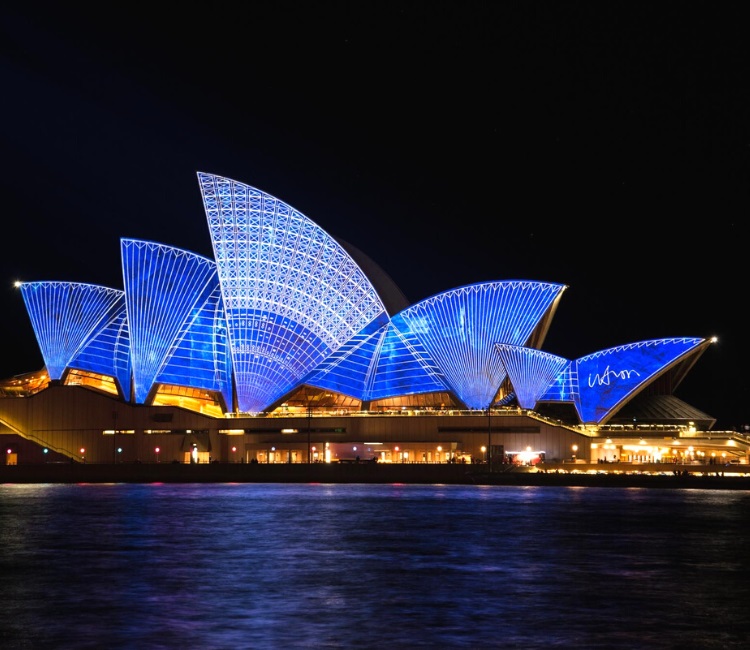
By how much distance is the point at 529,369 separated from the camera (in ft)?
327

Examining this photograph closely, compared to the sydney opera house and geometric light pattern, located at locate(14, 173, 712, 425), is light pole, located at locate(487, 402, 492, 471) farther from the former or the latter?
geometric light pattern, located at locate(14, 173, 712, 425)

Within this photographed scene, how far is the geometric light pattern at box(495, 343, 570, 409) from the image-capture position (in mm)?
98812

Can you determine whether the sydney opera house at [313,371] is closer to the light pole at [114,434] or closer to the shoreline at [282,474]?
the light pole at [114,434]

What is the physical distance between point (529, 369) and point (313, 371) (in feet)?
67.0

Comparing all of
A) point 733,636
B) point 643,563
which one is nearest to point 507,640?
point 733,636

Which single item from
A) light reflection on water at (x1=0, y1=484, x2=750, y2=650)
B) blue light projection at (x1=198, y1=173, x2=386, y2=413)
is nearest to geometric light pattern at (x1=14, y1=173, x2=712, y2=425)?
blue light projection at (x1=198, y1=173, x2=386, y2=413)

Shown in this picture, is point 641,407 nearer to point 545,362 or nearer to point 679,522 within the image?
point 545,362

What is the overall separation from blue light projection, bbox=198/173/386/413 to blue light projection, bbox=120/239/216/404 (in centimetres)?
415

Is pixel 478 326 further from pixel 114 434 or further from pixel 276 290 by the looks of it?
pixel 114 434

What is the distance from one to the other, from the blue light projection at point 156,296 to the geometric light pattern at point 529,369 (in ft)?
95.0

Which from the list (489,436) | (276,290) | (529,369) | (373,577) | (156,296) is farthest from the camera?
(276,290)

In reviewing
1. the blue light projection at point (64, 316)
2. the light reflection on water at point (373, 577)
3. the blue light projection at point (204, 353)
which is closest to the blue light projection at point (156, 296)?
the blue light projection at point (204, 353)

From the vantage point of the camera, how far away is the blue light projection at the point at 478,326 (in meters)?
99.7

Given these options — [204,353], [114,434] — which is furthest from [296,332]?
[114,434]
